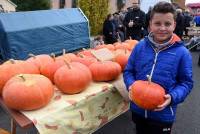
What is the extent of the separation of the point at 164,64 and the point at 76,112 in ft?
2.49

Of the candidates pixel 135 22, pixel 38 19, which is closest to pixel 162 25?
pixel 38 19

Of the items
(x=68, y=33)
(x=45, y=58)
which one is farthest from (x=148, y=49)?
(x=68, y=33)

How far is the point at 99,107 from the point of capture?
2648 millimetres

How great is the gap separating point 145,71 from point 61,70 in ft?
2.27

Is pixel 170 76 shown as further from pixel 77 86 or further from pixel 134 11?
pixel 134 11

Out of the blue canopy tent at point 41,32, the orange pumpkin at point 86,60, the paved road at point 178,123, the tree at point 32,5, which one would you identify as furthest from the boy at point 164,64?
the tree at point 32,5

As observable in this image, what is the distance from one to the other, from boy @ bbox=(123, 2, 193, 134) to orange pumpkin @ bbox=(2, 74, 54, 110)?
66cm

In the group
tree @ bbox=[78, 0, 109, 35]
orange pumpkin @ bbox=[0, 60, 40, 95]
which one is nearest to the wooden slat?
orange pumpkin @ bbox=[0, 60, 40, 95]

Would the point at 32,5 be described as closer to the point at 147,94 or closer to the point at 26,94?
the point at 26,94

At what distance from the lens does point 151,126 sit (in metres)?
2.43

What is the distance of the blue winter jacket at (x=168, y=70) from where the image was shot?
2.24 m

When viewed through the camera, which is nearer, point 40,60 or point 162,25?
point 162,25

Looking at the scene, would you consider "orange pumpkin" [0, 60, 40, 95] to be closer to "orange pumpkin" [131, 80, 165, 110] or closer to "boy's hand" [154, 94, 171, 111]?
"orange pumpkin" [131, 80, 165, 110]

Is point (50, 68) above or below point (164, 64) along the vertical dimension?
below
